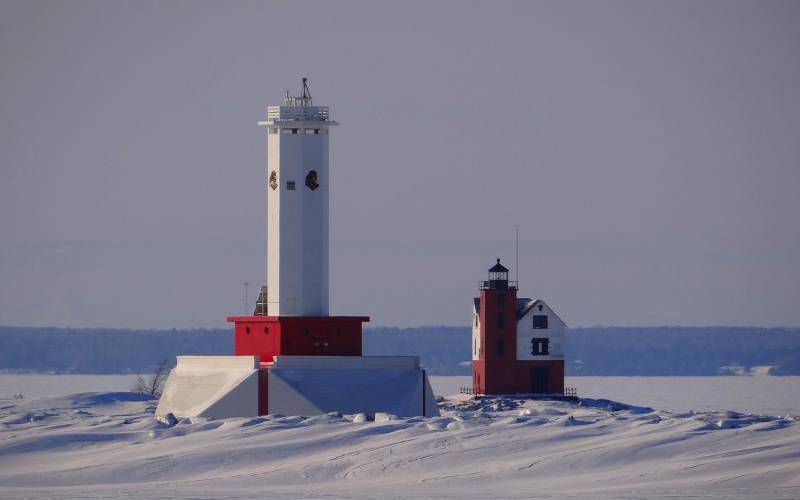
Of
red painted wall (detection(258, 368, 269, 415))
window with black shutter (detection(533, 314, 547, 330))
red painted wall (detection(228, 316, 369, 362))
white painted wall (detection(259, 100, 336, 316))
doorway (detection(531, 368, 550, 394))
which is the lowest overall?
red painted wall (detection(258, 368, 269, 415))

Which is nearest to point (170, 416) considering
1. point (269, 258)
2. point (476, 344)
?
point (269, 258)

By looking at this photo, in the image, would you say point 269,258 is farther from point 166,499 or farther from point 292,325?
point 166,499

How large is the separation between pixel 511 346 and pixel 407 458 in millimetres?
29824

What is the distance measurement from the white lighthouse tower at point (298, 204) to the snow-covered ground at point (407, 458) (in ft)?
17.1

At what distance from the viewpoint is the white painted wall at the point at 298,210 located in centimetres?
6031

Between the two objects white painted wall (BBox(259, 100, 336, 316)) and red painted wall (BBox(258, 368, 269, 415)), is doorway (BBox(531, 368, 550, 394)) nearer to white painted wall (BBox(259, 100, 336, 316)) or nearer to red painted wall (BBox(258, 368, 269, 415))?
white painted wall (BBox(259, 100, 336, 316))

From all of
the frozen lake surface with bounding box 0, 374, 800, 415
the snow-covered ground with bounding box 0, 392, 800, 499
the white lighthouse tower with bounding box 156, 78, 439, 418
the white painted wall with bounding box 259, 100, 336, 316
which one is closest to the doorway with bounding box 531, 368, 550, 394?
the frozen lake surface with bounding box 0, 374, 800, 415

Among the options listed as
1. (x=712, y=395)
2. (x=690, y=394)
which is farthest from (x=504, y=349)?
(x=690, y=394)

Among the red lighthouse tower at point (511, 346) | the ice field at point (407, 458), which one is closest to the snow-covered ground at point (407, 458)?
the ice field at point (407, 458)

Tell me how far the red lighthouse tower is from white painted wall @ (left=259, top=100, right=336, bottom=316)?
19339mm

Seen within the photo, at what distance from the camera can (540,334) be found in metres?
79.7

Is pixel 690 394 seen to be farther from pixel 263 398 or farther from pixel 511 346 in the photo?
pixel 263 398

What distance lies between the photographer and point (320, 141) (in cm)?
6062

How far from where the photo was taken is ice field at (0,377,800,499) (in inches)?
1831
